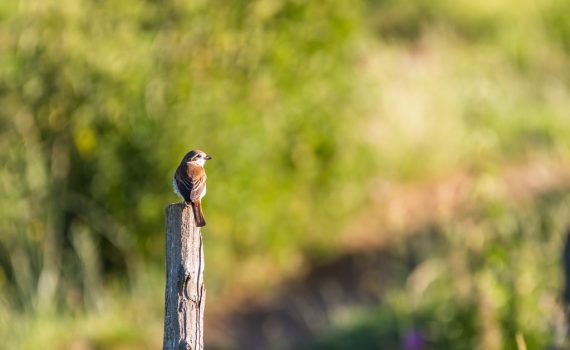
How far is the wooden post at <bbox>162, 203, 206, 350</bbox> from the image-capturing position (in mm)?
3650

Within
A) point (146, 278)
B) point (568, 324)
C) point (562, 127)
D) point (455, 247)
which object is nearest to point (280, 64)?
point (146, 278)

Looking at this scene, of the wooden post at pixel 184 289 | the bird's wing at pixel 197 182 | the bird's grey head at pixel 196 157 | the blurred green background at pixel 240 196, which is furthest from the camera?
the blurred green background at pixel 240 196

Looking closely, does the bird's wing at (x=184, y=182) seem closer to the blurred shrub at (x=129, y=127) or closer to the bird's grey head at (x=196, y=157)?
the bird's grey head at (x=196, y=157)

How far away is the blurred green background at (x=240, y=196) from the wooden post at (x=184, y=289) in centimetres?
309

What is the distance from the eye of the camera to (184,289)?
3664mm

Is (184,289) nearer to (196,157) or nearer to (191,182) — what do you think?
(191,182)

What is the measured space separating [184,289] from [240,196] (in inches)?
225

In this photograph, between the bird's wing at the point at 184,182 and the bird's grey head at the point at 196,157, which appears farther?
the bird's grey head at the point at 196,157

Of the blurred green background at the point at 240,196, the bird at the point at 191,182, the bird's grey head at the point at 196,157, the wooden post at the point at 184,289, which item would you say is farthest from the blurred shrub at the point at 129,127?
the wooden post at the point at 184,289

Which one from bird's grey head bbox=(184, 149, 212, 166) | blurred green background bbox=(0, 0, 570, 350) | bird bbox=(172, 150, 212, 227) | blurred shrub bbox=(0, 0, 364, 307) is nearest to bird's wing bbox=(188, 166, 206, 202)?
bird bbox=(172, 150, 212, 227)

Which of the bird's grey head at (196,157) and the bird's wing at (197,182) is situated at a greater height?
the bird's grey head at (196,157)

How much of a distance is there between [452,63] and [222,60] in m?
5.92

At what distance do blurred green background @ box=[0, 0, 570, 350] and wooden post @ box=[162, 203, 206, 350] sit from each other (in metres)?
3.09

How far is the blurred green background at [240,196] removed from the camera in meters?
7.62
